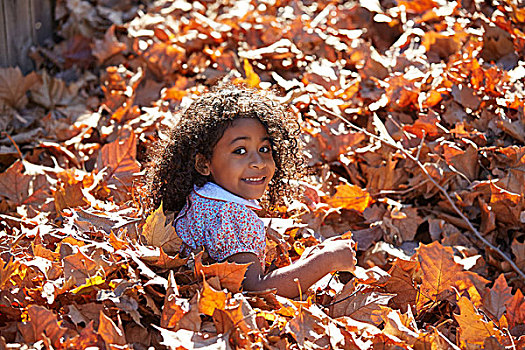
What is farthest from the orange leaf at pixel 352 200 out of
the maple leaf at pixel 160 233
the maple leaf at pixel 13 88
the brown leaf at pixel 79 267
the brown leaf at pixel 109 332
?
the maple leaf at pixel 13 88

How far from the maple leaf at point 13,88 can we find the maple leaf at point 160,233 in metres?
1.90

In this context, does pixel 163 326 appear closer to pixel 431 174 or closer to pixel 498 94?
pixel 431 174

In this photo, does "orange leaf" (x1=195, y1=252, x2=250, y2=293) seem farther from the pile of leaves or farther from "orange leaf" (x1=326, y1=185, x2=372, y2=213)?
"orange leaf" (x1=326, y1=185, x2=372, y2=213)

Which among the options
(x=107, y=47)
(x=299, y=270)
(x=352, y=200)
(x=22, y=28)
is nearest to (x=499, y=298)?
(x=299, y=270)

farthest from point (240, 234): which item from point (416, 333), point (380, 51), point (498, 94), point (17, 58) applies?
point (17, 58)

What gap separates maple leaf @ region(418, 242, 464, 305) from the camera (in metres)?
2.05

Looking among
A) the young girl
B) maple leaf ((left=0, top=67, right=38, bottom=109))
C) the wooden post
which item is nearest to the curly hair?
the young girl

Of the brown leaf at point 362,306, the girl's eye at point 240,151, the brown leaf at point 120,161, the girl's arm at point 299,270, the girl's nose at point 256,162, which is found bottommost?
the brown leaf at point 120,161

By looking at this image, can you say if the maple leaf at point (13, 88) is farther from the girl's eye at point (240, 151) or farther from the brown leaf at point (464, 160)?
the brown leaf at point (464, 160)

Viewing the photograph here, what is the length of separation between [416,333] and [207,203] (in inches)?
31.5

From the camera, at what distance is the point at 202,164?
2.20 metres

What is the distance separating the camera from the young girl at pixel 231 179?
203cm

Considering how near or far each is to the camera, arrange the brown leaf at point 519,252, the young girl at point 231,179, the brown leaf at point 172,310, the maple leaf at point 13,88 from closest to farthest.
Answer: the brown leaf at point 172,310
the young girl at point 231,179
the brown leaf at point 519,252
the maple leaf at point 13,88

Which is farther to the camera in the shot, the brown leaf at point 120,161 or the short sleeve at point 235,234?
the brown leaf at point 120,161
